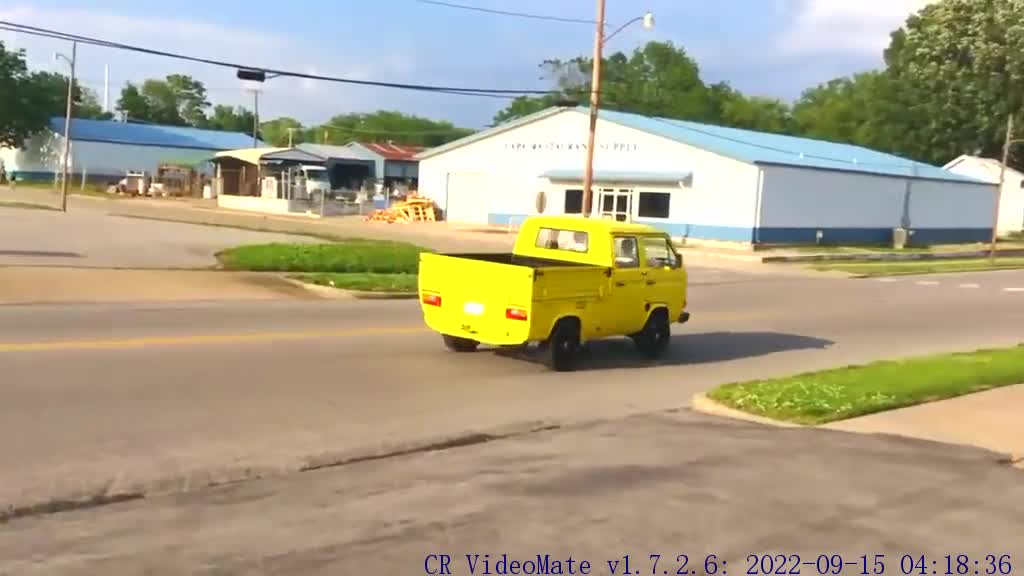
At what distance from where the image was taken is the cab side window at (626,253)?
14500mm

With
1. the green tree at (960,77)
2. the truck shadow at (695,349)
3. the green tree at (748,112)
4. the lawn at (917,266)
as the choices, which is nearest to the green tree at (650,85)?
the green tree at (748,112)

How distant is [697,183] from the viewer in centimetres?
4756

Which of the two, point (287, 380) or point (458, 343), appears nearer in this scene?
point (287, 380)

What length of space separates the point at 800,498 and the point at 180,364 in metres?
7.18

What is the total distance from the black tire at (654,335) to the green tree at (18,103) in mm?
83372

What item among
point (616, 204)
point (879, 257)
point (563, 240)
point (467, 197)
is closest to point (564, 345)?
point (563, 240)

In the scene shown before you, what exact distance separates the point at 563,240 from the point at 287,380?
498cm

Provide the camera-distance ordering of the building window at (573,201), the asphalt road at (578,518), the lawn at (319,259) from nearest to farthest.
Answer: the asphalt road at (578,518) → the lawn at (319,259) → the building window at (573,201)

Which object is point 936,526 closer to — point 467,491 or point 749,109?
point 467,491

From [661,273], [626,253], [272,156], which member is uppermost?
[272,156]

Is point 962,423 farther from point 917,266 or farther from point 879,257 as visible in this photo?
point 879,257

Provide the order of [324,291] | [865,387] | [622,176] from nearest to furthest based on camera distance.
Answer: [865,387]
[324,291]
[622,176]

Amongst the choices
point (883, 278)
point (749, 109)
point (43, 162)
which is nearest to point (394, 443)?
point (883, 278)

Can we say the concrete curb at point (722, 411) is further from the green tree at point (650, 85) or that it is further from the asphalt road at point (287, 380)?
the green tree at point (650, 85)
